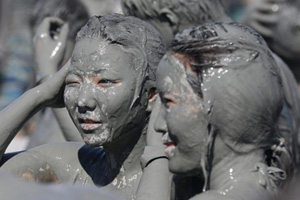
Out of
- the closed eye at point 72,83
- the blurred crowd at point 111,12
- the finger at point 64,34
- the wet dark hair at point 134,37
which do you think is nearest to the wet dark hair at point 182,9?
the finger at point 64,34

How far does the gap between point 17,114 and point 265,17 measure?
365 centimetres

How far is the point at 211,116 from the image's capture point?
4879 millimetres

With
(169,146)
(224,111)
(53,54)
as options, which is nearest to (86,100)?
(169,146)

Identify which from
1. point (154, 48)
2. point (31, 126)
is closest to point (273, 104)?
point (154, 48)

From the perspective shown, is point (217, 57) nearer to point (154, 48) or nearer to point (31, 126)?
point (154, 48)

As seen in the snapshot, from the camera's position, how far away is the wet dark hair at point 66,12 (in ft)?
28.6

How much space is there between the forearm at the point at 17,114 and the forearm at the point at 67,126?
1.15 m

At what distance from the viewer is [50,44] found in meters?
7.64

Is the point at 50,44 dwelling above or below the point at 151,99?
below

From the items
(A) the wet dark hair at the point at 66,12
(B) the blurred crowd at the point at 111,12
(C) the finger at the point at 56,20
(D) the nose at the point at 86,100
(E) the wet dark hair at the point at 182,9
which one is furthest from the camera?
(A) the wet dark hair at the point at 66,12

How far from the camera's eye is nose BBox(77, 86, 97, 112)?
5660 mm

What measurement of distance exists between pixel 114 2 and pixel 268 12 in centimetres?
112

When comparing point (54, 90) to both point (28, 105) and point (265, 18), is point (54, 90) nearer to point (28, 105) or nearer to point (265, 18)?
point (28, 105)

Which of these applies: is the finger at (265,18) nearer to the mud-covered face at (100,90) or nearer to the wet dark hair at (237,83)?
the mud-covered face at (100,90)
